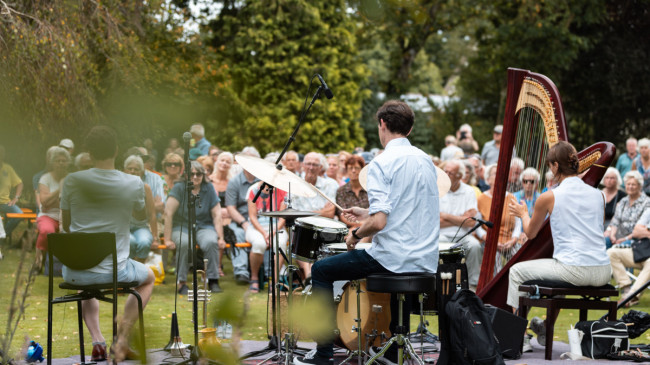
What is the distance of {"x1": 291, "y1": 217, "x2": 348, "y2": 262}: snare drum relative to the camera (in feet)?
19.0

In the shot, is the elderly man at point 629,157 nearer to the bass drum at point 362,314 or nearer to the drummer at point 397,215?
the bass drum at point 362,314

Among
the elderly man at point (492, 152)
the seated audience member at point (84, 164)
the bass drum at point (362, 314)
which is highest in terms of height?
the elderly man at point (492, 152)

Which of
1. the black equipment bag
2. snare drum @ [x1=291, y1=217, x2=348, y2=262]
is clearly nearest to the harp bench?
the black equipment bag

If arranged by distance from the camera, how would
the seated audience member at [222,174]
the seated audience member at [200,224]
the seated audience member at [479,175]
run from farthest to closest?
the seated audience member at [479,175], the seated audience member at [222,174], the seated audience member at [200,224]

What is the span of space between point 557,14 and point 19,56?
48.9 feet

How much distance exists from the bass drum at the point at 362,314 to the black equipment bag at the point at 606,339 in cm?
141

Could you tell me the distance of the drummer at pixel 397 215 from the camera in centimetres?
475

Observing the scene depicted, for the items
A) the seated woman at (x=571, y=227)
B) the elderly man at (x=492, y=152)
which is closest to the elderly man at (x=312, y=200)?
the seated woman at (x=571, y=227)

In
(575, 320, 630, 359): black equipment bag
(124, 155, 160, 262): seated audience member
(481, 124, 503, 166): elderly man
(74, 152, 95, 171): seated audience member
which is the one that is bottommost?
(575, 320, 630, 359): black equipment bag

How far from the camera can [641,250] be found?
8.51 meters

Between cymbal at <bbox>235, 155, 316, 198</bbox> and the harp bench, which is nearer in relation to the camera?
cymbal at <bbox>235, 155, 316, 198</bbox>

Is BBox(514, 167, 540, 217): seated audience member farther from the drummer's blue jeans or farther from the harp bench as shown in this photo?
the drummer's blue jeans

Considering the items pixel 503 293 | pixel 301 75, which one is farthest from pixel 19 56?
pixel 301 75

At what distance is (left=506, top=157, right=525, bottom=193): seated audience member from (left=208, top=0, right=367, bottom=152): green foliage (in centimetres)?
1031
